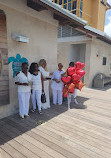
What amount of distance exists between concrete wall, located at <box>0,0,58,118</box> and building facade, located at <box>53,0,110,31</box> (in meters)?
9.38

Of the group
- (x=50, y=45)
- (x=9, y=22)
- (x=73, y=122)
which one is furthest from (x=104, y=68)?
(x=9, y=22)

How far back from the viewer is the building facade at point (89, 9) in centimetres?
1280

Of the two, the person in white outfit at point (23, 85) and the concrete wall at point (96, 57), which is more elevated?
A: the concrete wall at point (96, 57)

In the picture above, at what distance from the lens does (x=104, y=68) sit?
984cm

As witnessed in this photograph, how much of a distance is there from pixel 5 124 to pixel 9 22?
2.69m

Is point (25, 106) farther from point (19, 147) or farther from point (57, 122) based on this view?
point (19, 147)

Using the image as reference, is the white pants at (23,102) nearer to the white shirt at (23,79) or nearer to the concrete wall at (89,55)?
the white shirt at (23,79)

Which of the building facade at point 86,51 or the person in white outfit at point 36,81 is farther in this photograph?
the building facade at point 86,51

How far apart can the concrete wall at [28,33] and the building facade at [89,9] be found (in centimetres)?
938

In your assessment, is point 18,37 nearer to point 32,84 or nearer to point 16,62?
point 16,62

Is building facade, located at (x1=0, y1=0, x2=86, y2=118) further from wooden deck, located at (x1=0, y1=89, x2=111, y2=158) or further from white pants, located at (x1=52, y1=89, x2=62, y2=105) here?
white pants, located at (x1=52, y1=89, x2=62, y2=105)

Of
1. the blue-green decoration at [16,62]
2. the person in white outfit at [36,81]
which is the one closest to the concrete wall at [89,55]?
the person in white outfit at [36,81]

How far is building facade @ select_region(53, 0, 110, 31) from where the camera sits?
12.8 m

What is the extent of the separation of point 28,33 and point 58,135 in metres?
3.05
